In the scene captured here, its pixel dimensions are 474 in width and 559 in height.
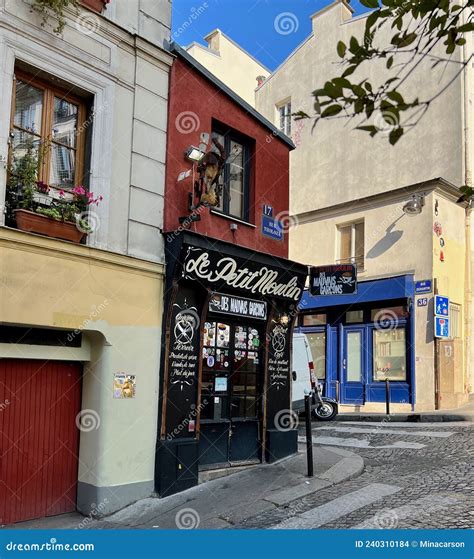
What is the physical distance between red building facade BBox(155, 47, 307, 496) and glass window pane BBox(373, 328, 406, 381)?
7433mm

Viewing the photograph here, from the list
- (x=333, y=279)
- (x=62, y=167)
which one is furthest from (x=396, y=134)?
(x=333, y=279)

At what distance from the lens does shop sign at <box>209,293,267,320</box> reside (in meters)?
8.81

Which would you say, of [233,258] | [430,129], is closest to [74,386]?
[233,258]

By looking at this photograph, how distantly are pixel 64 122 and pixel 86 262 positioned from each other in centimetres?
182

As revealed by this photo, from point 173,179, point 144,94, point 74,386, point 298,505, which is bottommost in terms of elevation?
point 298,505

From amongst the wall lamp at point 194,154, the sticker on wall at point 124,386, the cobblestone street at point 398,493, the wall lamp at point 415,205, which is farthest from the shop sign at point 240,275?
the wall lamp at point 415,205

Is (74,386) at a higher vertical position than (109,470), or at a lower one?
higher

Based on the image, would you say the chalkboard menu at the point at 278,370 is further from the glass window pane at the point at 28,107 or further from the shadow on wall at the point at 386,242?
the shadow on wall at the point at 386,242

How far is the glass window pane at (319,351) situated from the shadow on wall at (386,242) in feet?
9.65

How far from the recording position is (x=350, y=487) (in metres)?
7.94

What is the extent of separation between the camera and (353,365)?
A: 59.0ft

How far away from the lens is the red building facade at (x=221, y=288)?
8.18 metres

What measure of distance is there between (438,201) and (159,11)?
10.4 meters

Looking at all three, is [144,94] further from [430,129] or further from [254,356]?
[430,129]
